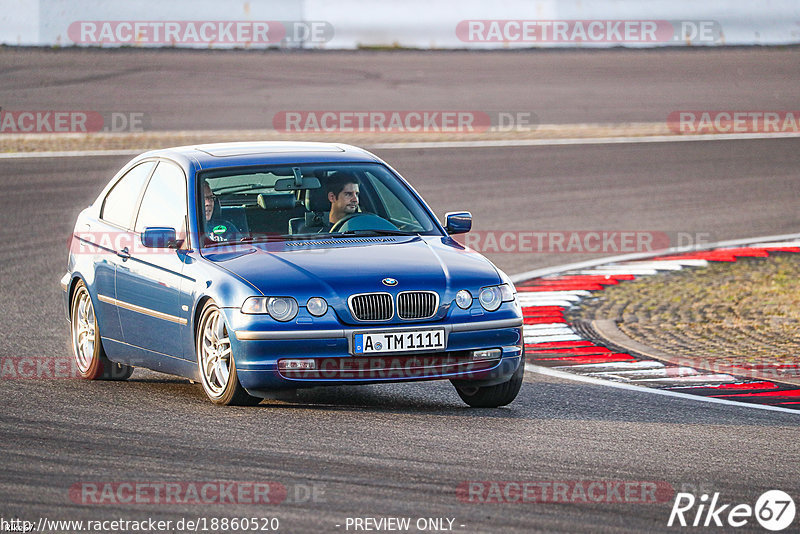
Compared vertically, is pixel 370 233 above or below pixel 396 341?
above

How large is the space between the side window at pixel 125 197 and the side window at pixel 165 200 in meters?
0.15

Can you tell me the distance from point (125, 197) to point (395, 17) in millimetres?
21659

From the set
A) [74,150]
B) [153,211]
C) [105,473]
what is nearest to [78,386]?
[153,211]

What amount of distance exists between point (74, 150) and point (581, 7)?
488 inches

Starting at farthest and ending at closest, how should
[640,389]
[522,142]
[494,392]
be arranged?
[522,142] < [640,389] < [494,392]

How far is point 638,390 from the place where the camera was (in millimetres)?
9836

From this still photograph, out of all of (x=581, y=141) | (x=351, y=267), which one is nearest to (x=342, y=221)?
(x=351, y=267)

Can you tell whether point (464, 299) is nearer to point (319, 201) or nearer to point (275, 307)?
point (275, 307)

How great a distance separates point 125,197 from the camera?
33.2 ft

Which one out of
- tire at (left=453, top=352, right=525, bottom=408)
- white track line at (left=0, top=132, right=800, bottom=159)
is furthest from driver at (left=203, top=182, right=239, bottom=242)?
white track line at (left=0, top=132, right=800, bottom=159)

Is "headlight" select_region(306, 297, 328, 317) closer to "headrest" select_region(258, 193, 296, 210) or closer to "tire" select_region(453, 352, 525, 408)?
"tire" select_region(453, 352, 525, 408)

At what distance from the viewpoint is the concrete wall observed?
29.3 meters

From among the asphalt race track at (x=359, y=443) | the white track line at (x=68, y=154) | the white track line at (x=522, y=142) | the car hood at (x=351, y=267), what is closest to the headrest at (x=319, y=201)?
the car hood at (x=351, y=267)

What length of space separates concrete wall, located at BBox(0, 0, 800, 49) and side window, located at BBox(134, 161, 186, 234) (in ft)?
65.2
